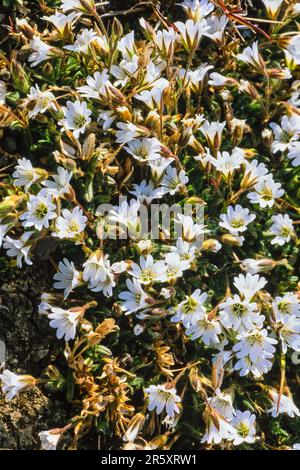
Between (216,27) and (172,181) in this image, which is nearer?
(172,181)

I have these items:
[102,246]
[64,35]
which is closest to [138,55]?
[64,35]

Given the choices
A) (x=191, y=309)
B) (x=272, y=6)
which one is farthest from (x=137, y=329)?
(x=272, y=6)

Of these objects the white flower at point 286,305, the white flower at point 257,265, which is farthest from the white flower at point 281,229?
the white flower at point 286,305

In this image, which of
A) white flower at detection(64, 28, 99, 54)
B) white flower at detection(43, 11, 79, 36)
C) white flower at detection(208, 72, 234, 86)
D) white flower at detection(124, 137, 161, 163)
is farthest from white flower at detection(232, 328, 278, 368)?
white flower at detection(43, 11, 79, 36)

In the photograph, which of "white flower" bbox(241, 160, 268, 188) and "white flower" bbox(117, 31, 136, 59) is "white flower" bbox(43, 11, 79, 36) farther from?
"white flower" bbox(241, 160, 268, 188)

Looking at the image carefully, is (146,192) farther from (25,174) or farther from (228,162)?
(25,174)
